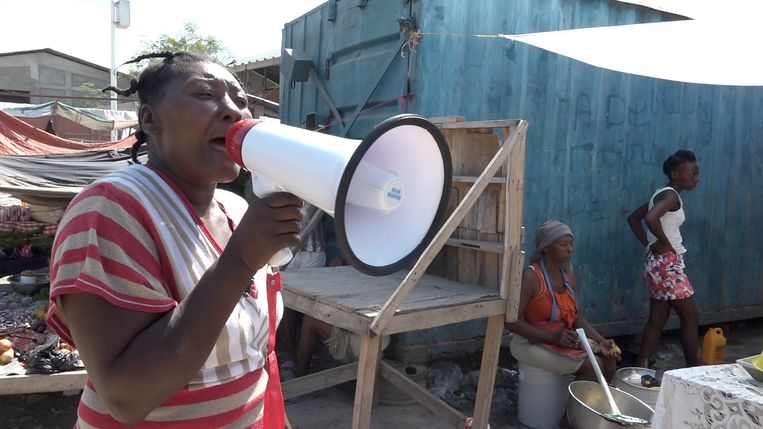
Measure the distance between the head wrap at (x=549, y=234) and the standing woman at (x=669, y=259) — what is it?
3.66 feet

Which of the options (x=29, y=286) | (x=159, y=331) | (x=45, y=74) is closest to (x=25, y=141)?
(x=29, y=286)

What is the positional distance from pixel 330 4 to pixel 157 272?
4.34 m

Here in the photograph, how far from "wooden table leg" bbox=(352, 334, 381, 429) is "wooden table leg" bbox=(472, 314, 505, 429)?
739 mm

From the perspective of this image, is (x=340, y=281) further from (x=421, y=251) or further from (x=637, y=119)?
(x=637, y=119)

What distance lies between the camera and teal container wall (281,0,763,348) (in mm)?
4039

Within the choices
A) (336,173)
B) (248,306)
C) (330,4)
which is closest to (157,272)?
(248,306)

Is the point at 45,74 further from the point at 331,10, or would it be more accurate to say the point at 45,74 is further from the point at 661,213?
the point at 661,213

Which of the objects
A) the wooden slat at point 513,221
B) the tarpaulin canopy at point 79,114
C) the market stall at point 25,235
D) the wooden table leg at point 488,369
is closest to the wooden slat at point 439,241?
the wooden slat at point 513,221

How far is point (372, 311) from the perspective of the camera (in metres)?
2.46

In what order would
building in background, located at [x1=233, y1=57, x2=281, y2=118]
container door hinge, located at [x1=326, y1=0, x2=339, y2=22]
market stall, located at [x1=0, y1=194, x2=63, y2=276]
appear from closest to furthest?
container door hinge, located at [x1=326, y1=0, x2=339, y2=22] → market stall, located at [x1=0, y1=194, x2=63, y2=276] → building in background, located at [x1=233, y1=57, x2=281, y2=118]

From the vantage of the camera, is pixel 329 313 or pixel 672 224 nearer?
pixel 329 313

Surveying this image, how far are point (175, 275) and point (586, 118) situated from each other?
13.8ft

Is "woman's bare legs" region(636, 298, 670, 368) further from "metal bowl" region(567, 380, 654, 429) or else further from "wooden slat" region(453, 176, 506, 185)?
"wooden slat" region(453, 176, 506, 185)

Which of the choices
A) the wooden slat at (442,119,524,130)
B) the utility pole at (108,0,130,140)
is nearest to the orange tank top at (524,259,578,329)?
the wooden slat at (442,119,524,130)
